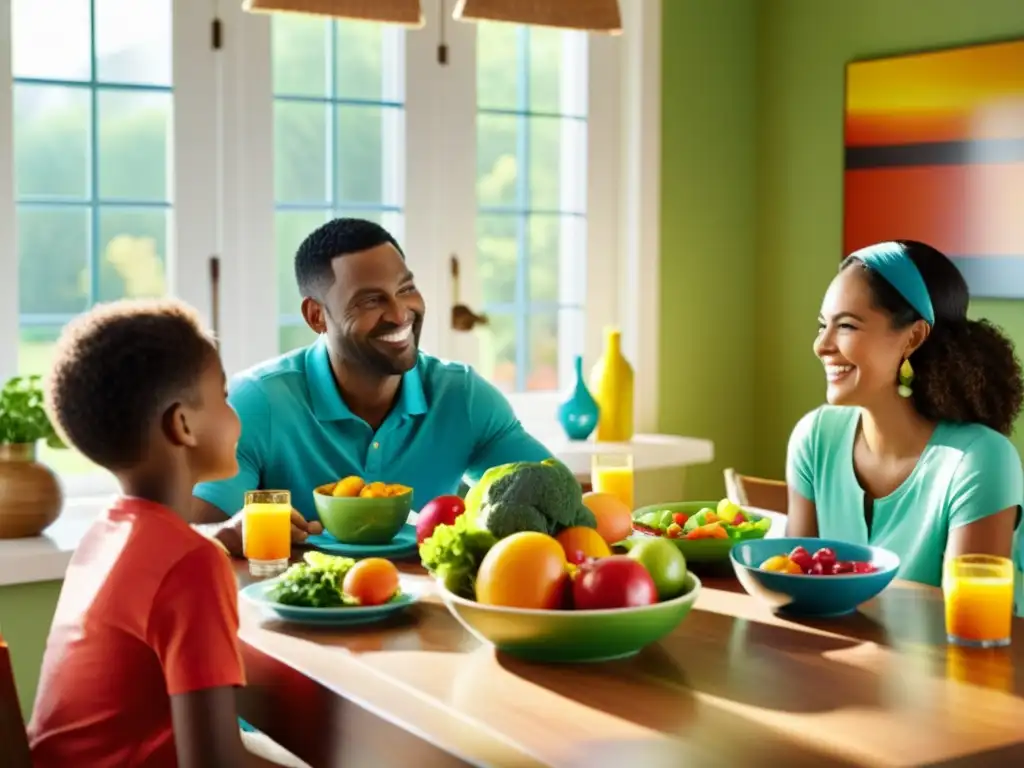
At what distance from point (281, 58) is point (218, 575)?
2.59m

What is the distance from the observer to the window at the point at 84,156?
3596mm

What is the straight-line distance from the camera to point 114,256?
3.71 metres

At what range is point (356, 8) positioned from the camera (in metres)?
3.56

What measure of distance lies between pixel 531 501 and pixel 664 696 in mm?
400

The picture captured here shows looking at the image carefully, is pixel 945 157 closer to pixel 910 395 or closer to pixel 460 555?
pixel 910 395

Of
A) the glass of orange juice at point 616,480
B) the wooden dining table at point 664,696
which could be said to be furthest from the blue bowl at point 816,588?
the glass of orange juice at point 616,480

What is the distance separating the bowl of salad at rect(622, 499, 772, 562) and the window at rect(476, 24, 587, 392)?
1945 mm

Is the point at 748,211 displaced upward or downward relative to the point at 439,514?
upward

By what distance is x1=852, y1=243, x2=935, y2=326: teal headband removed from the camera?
243 centimetres

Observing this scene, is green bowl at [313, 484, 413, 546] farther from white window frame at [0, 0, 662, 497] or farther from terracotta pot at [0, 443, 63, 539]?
white window frame at [0, 0, 662, 497]

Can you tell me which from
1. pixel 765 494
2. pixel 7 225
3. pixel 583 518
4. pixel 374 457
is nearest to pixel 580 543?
pixel 583 518

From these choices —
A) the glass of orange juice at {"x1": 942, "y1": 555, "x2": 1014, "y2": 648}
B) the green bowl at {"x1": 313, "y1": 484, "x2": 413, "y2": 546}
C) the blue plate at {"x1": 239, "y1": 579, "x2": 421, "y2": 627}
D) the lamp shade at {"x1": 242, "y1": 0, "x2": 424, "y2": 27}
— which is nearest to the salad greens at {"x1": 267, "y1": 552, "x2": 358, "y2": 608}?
the blue plate at {"x1": 239, "y1": 579, "x2": 421, "y2": 627}

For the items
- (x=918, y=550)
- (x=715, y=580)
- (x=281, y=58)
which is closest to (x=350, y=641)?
(x=715, y=580)

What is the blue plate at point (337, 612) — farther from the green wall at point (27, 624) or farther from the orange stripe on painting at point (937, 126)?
the orange stripe on painting at point (937, 126)
